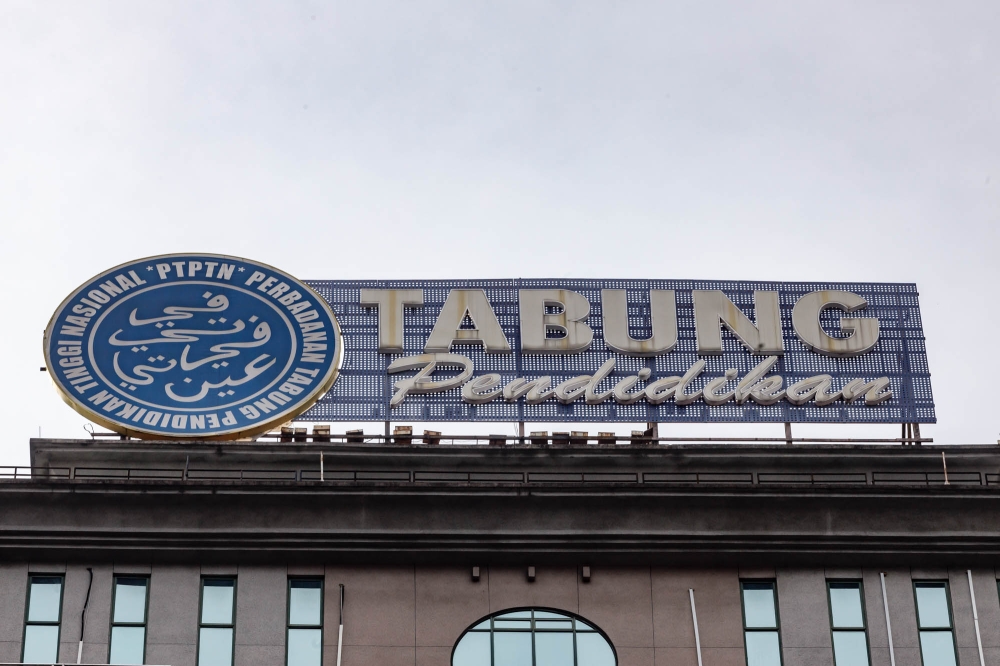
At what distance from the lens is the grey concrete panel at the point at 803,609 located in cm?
4800

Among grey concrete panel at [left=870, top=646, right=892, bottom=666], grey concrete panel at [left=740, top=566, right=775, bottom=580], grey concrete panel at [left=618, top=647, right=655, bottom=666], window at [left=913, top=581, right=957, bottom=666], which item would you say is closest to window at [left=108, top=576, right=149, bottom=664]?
grey concrete panel at [left=618, top=647, right=655, bottom=666]

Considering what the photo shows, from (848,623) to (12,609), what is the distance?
67.0 feet

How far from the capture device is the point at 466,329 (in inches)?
2175

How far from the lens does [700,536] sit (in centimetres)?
4900

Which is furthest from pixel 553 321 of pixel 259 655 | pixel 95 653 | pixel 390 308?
pixel 95 653

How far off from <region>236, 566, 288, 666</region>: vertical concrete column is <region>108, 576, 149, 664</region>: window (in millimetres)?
2288

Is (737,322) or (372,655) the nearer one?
(372,655)

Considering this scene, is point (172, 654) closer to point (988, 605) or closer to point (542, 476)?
point (542, 476)

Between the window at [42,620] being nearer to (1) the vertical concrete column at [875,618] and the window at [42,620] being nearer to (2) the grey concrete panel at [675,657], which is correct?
(2) the grey concrete panel at [675,657]

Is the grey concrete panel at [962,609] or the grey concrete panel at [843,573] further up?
the grey concrete panel at [843,573]

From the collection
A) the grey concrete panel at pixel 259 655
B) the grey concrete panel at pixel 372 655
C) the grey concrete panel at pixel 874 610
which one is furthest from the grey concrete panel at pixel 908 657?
the grey concrete panel at pixel 259 655

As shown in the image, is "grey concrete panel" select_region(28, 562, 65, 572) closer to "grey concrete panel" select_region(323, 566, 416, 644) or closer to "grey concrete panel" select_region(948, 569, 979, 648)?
"grey concrete panel" select_region(323, 566, 416, 644)

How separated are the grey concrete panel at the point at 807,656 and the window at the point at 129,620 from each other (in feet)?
50.9

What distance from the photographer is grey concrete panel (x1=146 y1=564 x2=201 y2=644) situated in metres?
47.1
